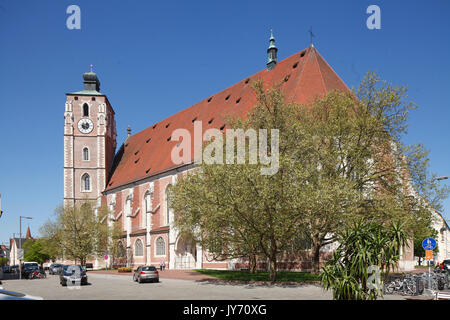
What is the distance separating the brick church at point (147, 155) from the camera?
37.0m

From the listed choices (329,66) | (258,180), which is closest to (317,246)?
(258,180)

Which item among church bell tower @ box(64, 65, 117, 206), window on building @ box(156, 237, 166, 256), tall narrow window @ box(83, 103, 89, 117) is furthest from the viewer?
tall narrow window @ box(83, 103, 89, 117)

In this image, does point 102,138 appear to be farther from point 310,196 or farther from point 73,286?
point 310,196

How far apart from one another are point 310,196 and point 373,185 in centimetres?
848

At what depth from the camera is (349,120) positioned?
943 inches

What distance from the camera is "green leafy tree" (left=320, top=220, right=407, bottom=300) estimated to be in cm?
1065

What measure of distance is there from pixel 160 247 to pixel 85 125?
23151mm

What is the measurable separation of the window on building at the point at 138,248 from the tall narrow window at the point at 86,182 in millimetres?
13002

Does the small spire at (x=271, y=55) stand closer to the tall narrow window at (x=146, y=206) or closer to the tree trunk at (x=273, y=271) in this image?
the tall narrow window at (x=146, y=206)

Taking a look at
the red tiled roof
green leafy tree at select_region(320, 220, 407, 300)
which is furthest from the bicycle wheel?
the red tiled roof

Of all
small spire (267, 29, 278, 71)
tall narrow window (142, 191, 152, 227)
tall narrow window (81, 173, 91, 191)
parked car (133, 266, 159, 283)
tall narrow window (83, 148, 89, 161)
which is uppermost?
small spire (267, 29, 278, 71)

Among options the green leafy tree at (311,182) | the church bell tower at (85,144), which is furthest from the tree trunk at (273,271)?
the church bell tower at (85,144)

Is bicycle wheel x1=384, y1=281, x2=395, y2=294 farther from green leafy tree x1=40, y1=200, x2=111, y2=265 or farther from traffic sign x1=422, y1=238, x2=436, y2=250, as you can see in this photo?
green leafy tree x1=40, y1=200, x2=111, y2=265
